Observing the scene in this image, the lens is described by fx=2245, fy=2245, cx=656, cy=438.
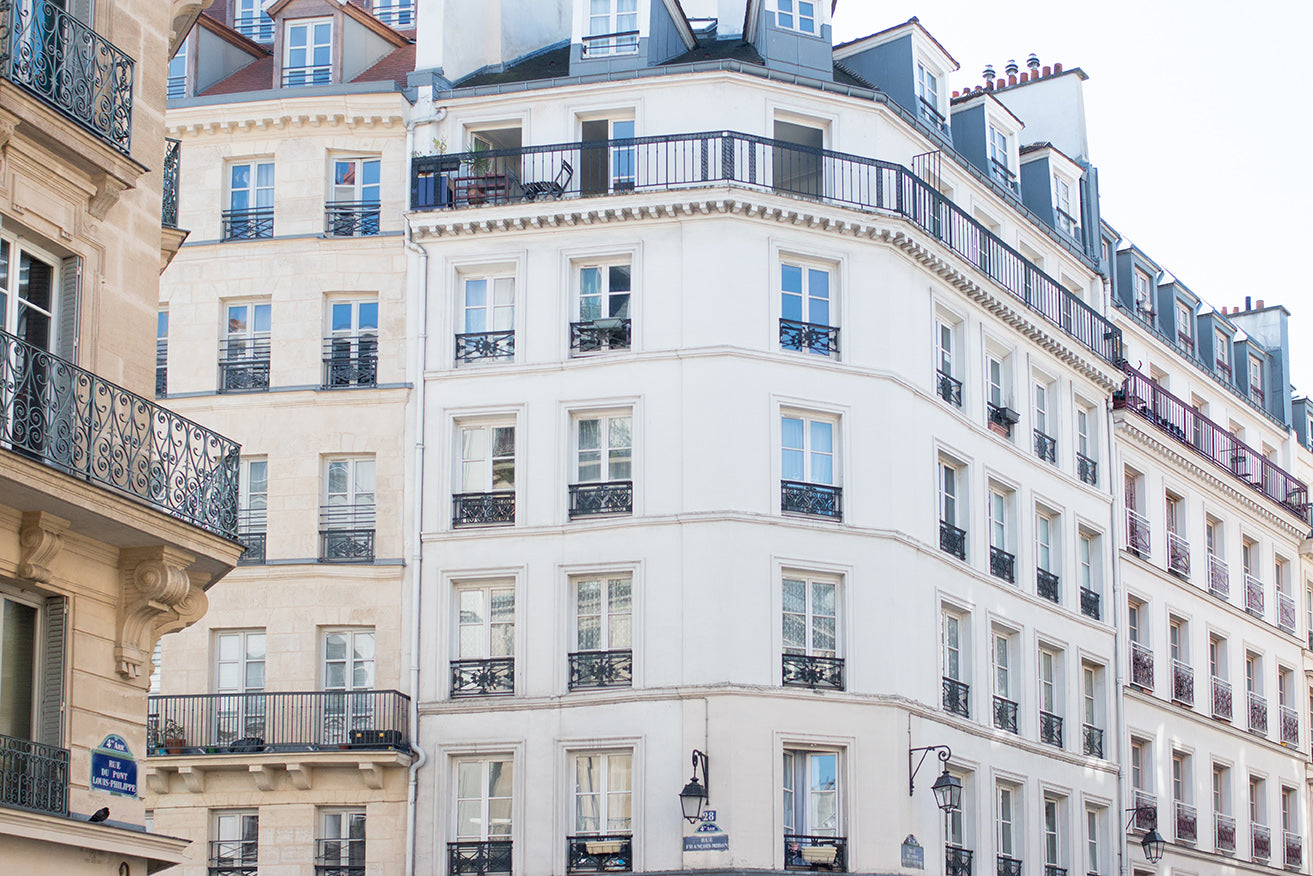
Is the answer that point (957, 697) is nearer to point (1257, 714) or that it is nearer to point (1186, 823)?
point (1186, 823)

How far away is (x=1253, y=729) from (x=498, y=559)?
19.3 meters

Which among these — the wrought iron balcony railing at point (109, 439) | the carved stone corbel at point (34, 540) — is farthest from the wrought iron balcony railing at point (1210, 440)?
the carved stone corbel at point (34, 540)

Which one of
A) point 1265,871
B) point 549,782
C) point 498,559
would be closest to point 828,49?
point 498,559

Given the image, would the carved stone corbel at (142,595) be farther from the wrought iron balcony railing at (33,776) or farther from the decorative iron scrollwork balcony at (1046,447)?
the decorative iron scrollwork balcony at (1046,447)

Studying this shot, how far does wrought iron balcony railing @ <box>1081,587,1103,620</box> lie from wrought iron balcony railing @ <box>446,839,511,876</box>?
12.0m

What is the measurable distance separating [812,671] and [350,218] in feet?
33.3

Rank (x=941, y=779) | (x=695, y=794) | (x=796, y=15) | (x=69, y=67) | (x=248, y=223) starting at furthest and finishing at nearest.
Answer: (x=796, y=15)
(x=248, y=223)
(x=941, y=779)
(x=695, y=794)
(x=69, y=67)

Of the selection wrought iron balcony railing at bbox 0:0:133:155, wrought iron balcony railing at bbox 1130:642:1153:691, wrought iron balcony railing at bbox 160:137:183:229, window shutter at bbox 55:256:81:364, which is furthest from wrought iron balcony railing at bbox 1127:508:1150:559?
window shutter at bbox 55:256:81:364

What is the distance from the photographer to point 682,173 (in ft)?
110

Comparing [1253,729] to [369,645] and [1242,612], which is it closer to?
[1242,612]

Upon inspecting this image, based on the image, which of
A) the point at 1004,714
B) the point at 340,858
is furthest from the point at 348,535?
the point at 1004,714

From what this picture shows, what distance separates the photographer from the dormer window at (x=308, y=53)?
3606 centimetres

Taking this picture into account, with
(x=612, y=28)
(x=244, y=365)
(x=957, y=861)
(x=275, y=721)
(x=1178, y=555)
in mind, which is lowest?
(x=957, y=861)

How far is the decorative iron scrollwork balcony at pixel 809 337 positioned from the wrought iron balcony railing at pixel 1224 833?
14.8 metres
